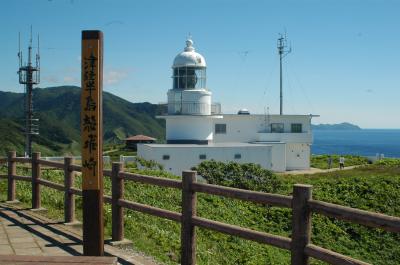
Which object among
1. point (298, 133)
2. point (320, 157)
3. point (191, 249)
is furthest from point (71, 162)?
point (320, 157)

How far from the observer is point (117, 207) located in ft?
22.1

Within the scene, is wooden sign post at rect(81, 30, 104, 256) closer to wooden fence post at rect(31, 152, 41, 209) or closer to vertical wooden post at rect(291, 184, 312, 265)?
vertical wooden post at rect(291, 184, 312, 265)

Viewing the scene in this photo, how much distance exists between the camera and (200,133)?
104 feet

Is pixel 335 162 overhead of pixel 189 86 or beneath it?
beneath

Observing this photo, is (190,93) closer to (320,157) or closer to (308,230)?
(320,157)

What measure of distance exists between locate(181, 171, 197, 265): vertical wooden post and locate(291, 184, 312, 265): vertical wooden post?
59.4 inches

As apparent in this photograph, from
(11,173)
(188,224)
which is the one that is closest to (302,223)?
(188,224)

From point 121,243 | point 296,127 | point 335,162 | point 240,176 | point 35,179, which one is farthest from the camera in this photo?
point 335,162

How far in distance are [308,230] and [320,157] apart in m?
39.3

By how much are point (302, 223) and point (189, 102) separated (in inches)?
1048

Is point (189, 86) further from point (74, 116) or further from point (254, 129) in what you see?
point (74, 116)

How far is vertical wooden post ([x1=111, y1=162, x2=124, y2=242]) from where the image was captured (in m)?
6.67

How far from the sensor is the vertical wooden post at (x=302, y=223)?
4211 millimetres

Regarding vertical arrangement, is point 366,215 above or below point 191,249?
above
